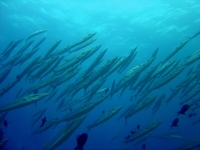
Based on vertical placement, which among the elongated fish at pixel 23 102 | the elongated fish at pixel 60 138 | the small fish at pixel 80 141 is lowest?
the small fish at pixel 80 141

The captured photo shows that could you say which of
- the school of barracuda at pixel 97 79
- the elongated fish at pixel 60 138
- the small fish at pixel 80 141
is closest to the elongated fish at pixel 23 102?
the school of barracuda at pixel 97 79

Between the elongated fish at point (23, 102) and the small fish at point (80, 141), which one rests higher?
the elongated fish at point (23, 102)

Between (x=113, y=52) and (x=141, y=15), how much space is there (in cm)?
1138

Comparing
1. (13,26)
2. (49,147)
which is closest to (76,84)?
(49,147)

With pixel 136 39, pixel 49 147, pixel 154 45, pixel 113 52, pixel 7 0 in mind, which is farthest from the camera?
pixel 113 52

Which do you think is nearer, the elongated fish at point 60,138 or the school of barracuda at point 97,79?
the elongated fish at point 60,138

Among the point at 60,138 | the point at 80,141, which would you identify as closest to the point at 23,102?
the point at 60,138

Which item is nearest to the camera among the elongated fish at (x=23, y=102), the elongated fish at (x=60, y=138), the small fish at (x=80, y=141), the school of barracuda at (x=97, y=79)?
the elongated fish at (x=60, y=138)

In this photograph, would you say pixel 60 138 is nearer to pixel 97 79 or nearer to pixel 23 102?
pixel 23 102

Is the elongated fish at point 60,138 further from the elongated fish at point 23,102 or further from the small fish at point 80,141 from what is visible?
the elongated fish at point 23,102

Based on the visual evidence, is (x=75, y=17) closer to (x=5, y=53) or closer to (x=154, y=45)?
(x=154, y=45)

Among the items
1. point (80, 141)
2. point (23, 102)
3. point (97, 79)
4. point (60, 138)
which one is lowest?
point (80, 141)

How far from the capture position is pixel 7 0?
914 inches

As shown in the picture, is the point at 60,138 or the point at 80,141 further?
the point at 80,141
